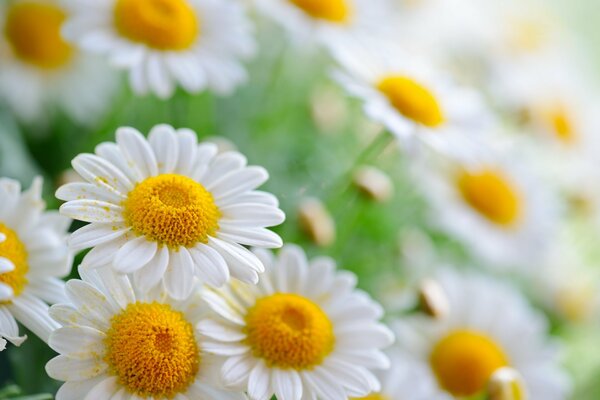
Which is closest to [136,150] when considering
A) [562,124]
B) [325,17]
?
Answer: [325,17]

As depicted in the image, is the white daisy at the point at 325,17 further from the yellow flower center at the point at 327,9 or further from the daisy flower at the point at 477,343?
the daisy flower at the point at 477,343

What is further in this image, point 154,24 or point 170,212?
point 154,24

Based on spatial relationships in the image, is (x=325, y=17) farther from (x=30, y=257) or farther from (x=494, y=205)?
(x=30, y=257)

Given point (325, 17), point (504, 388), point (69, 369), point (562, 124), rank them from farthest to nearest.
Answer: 1. point (562, 124)
2. point (325, 17)
3. point (504, 388)
4. point (69, 369)

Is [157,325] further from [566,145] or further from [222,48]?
[566,145]

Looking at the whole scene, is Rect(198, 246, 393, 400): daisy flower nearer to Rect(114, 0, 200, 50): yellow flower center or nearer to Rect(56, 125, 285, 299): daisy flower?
Rect(56, 125, 285, 299): daisy flower

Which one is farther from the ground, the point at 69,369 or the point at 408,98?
the point at 408,98

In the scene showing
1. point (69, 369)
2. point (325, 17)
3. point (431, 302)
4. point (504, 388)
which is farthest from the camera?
point (325, 17)
